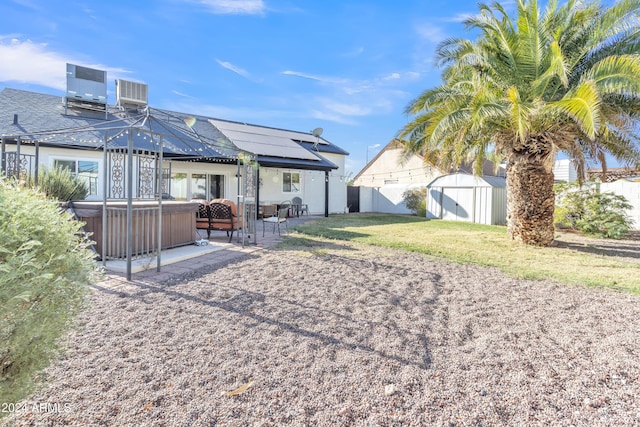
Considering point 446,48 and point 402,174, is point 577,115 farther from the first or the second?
point 402,174

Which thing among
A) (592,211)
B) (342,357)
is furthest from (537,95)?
(342,357)

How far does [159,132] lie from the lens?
12.0 meters

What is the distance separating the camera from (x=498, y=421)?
2.42 meters

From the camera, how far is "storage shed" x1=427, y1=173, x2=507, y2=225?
17844 mm

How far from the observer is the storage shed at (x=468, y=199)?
17844 millimetres

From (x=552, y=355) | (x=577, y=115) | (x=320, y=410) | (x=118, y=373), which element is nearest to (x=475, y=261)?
(x=577, y=115)

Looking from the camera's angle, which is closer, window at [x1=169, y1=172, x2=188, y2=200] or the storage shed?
window at [x1=169, y1=172, x2=188, y2=200]

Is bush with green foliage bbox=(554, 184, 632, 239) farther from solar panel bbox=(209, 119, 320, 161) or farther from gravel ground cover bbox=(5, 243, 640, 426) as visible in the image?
solar panel bbox=(209, 119, 320, 161)

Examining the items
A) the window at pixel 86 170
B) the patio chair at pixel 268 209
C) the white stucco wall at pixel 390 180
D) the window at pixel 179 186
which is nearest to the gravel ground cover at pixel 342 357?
the window at pixel 86 170

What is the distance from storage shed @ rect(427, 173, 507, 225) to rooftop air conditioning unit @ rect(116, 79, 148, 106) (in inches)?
678

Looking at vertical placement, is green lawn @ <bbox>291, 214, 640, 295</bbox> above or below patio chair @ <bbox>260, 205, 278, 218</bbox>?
below

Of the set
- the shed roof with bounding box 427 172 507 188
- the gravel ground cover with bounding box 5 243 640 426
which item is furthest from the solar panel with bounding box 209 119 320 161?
the gravel ground cover with bounding box 5 243 640 426

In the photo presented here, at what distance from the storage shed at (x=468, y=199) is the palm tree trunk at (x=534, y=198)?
6402 millimetres

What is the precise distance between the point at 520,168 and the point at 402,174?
1902 cm
